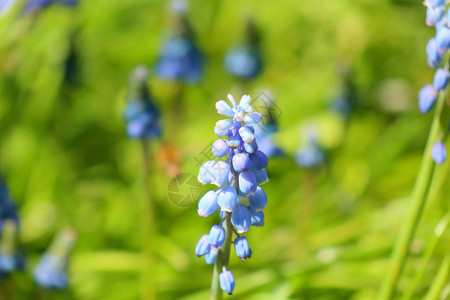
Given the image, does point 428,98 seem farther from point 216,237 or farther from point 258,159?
point 216,237

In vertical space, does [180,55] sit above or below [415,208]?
above

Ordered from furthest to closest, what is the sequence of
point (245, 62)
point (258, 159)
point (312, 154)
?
point (245, 62) → point (312, 154) → point (258, 159)

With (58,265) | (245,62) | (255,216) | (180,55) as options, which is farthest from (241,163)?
(180,55)

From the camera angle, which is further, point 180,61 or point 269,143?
point 180,61

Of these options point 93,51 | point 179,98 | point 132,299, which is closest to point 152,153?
point 179,98

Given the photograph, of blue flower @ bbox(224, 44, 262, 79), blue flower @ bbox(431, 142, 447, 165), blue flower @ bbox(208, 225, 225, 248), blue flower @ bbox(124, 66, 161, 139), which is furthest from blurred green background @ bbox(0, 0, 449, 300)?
blue flower @ bbox(208, 225, 225, 248)

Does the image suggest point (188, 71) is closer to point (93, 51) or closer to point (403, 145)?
point (93, 51)

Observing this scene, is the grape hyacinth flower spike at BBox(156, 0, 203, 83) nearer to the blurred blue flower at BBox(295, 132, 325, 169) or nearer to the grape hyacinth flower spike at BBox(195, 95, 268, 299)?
the blurred blue flower at BBox(295, 132, 325, 169)
